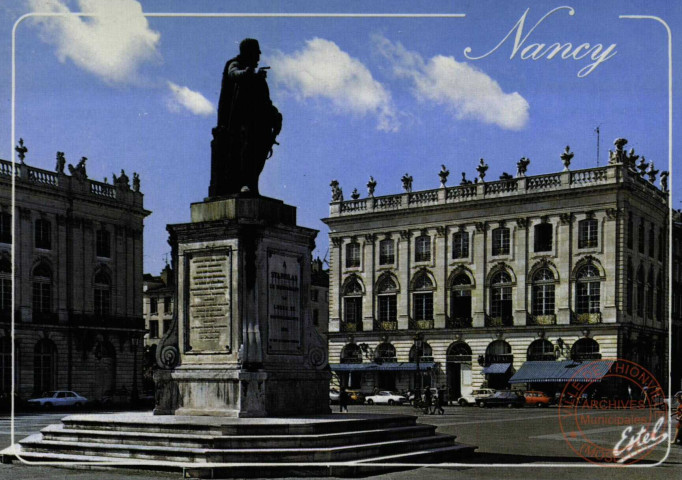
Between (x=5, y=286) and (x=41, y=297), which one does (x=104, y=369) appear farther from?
(x=5, y=286)

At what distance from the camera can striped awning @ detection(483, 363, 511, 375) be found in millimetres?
62259

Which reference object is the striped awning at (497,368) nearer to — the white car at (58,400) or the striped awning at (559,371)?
the striped awning at (559,371)

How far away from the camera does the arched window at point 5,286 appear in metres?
55.5

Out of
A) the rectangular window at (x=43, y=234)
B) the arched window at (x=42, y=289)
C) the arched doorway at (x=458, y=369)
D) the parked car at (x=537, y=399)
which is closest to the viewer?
the parked car at (x=537, y=399)

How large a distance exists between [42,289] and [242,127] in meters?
44.2

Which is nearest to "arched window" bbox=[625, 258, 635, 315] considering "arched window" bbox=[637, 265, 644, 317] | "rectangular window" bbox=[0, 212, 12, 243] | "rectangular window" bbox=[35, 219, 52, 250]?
"arched window" bbox=[637, 265, 644, 317]

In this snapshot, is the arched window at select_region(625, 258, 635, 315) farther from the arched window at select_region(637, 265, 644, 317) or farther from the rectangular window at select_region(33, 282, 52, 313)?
the rectangular window at select_region(33, 282, 52, 313)

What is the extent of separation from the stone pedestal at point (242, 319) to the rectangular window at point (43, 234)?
4328 cm

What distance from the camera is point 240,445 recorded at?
14391 millimetres

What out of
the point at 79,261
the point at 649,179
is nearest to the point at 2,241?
the point at 79,261

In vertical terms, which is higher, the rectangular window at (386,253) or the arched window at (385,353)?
the rectangular window at (386,253)

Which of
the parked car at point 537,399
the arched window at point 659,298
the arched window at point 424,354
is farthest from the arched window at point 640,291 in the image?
the arched window at point 424,354

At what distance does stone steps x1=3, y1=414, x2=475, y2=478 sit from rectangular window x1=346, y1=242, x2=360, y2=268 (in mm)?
53745

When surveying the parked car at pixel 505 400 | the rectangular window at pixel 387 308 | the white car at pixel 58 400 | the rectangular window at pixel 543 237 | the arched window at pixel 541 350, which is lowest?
the parked car at pixel 505 400
